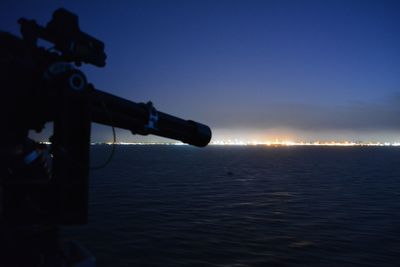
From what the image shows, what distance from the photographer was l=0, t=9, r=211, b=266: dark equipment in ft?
8.23

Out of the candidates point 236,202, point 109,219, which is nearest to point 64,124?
point 109,219

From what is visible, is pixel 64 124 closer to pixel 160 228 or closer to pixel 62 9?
pixel 62 9

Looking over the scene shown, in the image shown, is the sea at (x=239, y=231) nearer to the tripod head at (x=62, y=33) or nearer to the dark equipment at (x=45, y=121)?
the dark equipment at (x=45, y=121)

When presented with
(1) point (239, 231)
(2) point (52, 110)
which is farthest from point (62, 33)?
(1) point (239, 231)

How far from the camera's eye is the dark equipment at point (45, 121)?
2.51m

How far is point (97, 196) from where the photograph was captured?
3397 cm

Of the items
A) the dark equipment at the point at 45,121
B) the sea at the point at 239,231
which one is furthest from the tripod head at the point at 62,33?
the sea at the point at 239,231

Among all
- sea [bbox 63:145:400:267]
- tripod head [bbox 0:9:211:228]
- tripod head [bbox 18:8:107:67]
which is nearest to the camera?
tripod head [bbox 0:9:211:228]

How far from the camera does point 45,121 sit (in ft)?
9.00

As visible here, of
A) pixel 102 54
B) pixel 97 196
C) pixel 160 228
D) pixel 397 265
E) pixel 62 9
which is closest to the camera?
pixel 62 9

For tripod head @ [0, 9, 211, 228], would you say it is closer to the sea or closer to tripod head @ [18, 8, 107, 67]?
tripod head @ [18, 8, 107, 67]

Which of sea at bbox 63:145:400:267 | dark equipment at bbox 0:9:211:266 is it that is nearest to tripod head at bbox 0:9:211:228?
dark equipment at bbox 0:9:211:266

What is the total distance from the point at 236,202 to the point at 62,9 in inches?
1191

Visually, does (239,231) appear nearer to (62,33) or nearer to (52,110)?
(52,110)
